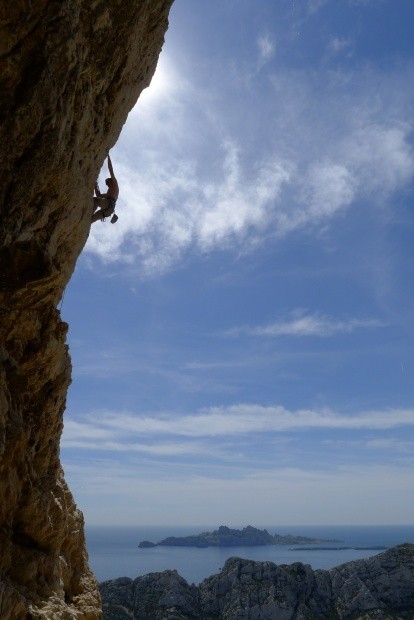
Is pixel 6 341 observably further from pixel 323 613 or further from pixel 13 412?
pixel 323 613

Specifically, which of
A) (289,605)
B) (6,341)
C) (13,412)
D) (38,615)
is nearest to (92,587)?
(38,615)

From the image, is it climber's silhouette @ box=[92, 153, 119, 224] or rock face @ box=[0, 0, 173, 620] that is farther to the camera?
climber's silhouette @ box=[92, 153, 119, 224]

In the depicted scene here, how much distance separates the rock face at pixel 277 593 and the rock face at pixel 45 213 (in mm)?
79395

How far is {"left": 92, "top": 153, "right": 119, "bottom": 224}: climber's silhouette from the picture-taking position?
1870cm

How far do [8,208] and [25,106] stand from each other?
2183mm

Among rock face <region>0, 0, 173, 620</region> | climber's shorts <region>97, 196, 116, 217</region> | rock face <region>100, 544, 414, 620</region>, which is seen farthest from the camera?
rock face <region>100, 544, 414, 620</region>

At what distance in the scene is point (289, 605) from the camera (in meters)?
81.4

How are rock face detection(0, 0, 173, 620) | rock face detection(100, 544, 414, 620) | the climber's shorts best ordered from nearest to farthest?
rock face detection(0, 0, 173, 620)
the climber's shorts
rock face detection(100, 544, 414, 620)

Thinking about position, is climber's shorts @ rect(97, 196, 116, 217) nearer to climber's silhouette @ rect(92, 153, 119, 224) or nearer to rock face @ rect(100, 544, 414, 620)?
climber's silhouette @ rect(92, 153, 119, 224)

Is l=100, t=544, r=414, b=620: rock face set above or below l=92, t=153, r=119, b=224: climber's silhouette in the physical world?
below

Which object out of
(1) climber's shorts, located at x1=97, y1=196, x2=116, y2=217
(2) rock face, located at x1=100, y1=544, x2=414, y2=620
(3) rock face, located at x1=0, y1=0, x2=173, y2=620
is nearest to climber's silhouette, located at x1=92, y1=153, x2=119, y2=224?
(1) climber's shorts, located at x1=97, y1=196, x2=116, y2=217

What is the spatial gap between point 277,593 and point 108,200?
8637 centimetres

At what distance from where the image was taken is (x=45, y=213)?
11.6m

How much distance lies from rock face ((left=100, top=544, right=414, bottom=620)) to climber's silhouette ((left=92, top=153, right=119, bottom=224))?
83.6 meters
